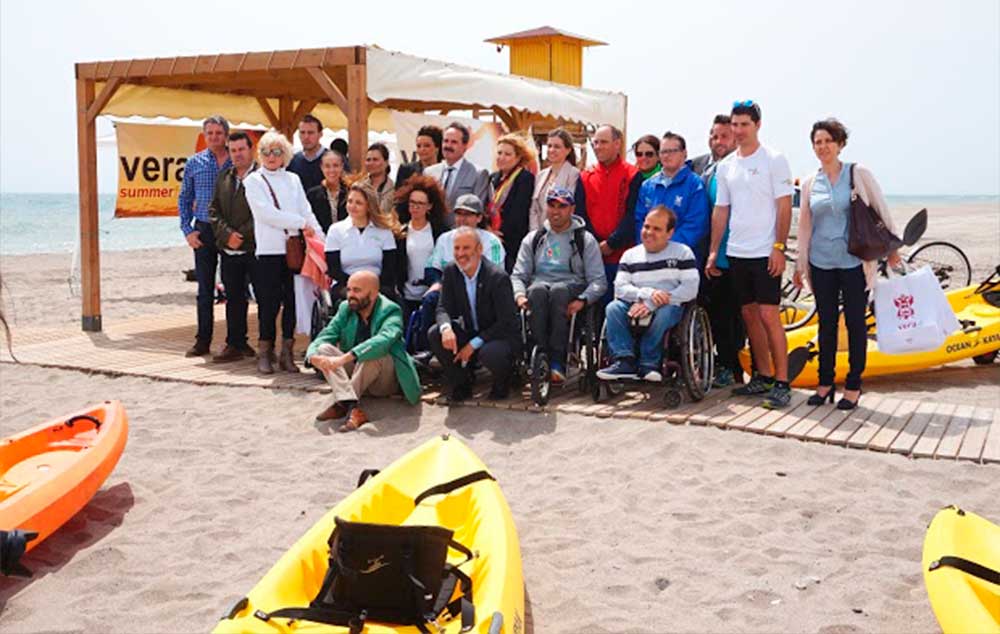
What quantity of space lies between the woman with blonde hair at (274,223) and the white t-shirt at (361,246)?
0.46m

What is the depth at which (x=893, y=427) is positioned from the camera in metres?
6.08

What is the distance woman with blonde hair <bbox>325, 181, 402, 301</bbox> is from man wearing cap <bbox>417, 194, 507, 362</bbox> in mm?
304

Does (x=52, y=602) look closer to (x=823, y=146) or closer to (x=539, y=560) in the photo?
(x=539, y=560)

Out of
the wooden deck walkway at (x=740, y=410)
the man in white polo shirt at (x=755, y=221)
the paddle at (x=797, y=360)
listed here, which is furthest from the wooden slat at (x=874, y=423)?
the paddle at (x=797, y=360)

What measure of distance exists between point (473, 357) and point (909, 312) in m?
2.99

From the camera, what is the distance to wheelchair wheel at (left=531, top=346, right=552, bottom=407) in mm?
6465

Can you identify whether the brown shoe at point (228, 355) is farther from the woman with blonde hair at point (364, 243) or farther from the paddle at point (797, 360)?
the paddle at point (797, 360)

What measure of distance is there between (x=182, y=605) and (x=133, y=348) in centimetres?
573

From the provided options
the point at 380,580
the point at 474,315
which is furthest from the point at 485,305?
the point at 380,580

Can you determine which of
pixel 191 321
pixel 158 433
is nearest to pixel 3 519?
pixel 158 433

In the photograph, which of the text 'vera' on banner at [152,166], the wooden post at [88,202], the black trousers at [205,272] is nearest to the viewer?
the black trousers at [205,272]

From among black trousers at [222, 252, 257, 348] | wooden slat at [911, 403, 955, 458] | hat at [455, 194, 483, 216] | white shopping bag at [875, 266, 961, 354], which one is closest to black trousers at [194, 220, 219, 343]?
black trousers at [222, 252, 257, 348]

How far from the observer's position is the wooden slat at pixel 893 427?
5695 millimetres

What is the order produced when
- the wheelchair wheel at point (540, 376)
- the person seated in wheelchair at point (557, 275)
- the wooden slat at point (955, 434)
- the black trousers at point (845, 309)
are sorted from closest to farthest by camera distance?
the wooden slat at point (955, 434)
the black trousers at point (845, 309)
the wheelchair wheel at point (540, 376)
the person seated in wheelchair at point (557, 275)
